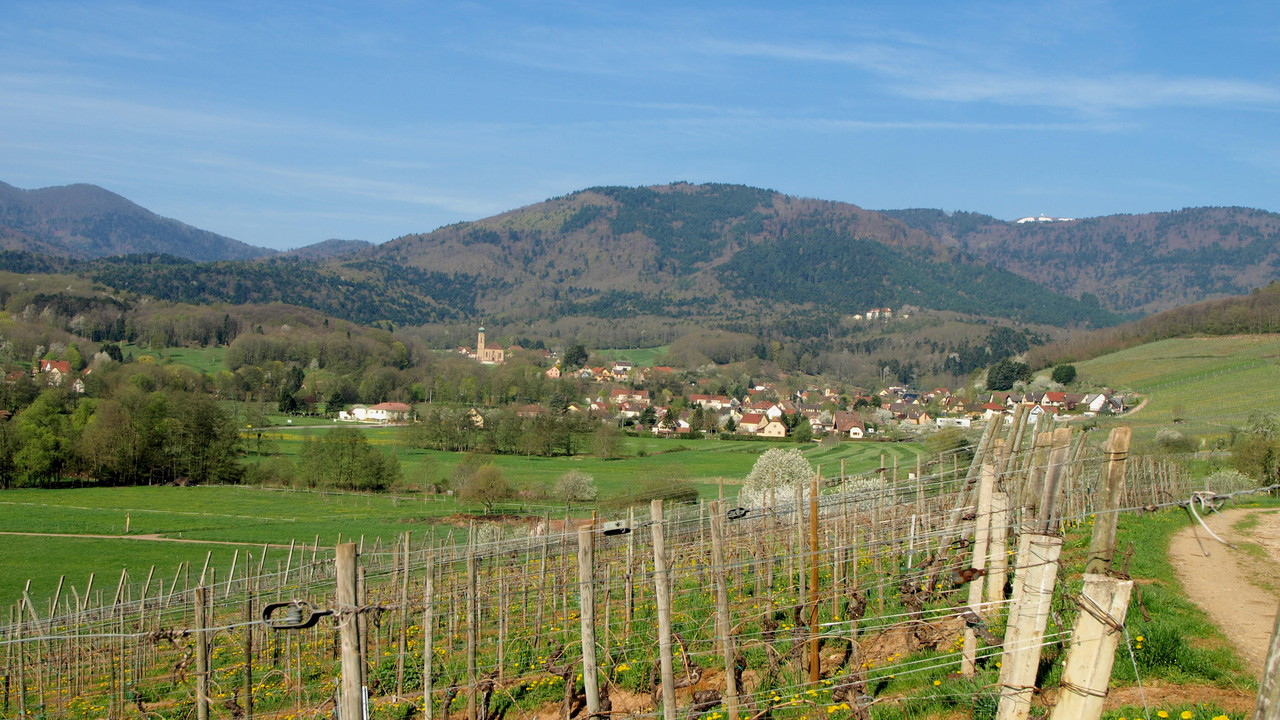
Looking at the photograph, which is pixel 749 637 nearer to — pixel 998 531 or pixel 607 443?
pixel 998 531

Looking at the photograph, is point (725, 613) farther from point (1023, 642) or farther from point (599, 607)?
point (599, 607)

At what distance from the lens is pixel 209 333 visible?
132 m

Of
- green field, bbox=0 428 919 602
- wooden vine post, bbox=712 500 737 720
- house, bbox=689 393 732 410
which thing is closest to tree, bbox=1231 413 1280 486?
green field, bbox=0 428 919 602

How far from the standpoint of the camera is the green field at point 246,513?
29891 mm

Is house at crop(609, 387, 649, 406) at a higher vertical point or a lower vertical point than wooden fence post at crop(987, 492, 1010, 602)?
lower

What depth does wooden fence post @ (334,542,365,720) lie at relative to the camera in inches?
240

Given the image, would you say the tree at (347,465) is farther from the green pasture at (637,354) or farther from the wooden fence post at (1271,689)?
the green pasture at (637,354)

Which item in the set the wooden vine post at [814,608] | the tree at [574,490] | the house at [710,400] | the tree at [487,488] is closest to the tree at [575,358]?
the house at [710,400]

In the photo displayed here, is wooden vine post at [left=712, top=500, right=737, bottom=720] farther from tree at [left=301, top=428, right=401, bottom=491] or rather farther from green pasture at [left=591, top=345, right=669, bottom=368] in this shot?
green pasture at [left=591, top=345, right=669, bottom=368]

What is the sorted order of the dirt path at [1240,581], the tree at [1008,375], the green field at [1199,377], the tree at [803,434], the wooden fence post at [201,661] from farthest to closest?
the tree at [1008,375], the tree at [803,434], the green field at [1199,377], the dirt path at [1240,581], the wooden fence post at [201,661]

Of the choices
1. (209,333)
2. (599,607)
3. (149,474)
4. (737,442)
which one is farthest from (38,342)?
(599,607)

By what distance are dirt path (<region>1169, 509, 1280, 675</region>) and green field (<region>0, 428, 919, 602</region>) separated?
13.9 metres

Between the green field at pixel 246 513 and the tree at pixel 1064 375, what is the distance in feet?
89.5

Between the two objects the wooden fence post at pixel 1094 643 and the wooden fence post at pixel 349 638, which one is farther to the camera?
the wooden fence post at pixel 349 638
